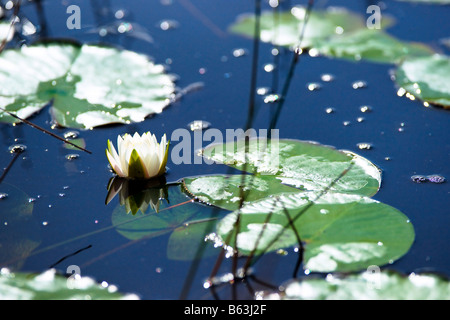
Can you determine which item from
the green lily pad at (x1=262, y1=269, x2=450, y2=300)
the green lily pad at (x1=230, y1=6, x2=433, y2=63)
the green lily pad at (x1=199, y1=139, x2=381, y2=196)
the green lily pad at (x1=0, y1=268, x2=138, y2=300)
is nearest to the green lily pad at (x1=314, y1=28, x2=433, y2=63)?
the green lily pad at (x1=230, y1=6, x2=433, y2=63)

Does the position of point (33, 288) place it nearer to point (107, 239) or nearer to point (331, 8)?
point (107, 239)

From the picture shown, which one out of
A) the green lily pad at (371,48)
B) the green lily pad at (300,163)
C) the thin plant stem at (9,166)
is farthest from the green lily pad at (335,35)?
the thin plant stem at (9,166)

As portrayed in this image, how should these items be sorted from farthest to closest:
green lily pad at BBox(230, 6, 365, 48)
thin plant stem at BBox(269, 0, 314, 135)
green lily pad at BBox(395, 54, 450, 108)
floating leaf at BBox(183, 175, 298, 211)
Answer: green lily pad at BBox(230, 6, 365, 48), green lily pad at BBox(395, 54, 450, 108), thin plant stem at BBox(269, 0, 314, 135), floating leaf at BBox(183, 175, 298, 211)

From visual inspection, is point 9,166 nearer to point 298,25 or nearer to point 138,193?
point 138,193

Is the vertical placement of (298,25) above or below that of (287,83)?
above

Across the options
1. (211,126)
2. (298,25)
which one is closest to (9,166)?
(211,126)

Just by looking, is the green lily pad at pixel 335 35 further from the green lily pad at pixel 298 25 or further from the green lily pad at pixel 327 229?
the green lily pad at pixel 327 229

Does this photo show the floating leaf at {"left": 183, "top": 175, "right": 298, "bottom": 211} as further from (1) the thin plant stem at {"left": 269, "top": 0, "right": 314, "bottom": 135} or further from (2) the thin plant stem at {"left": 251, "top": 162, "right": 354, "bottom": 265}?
(1) the thin plant stem at {"left": 269, "top": 0, "right": 314, "bottom": 135}
